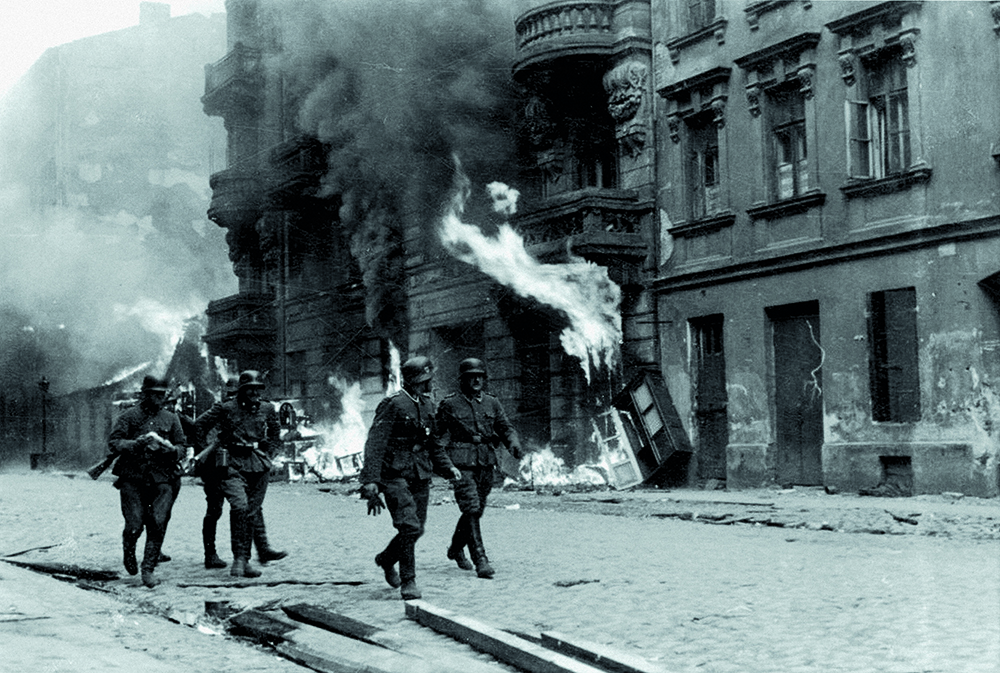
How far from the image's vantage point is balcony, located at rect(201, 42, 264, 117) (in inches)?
1551

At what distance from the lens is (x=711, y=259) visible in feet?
75.1

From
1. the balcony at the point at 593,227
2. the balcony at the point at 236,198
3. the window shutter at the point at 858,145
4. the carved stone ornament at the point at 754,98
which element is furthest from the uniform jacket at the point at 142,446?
the balcony at the point at 236,198

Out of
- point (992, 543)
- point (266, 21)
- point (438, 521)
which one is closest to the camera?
point (992, 543)

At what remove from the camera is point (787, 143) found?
21.7m

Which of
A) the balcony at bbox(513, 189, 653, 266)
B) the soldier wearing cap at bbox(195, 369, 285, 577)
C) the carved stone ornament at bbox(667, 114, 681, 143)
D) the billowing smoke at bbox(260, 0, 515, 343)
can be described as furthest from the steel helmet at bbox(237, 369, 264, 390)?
the billowing smoke at bbox(260, 0, 515, 343)

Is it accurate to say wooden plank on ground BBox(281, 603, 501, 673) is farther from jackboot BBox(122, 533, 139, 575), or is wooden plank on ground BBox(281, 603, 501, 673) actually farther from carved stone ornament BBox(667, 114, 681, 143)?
carved stone ornament BBox(667, 114, 681, 143)

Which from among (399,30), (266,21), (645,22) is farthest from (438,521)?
(266,21)

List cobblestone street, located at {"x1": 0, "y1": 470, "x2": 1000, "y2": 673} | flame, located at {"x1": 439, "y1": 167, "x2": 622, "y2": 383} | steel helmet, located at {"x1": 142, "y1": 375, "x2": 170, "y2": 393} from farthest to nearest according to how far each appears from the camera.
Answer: flame, located at {"x1": 439, "y1": 167, "x2": 622, "y2": 383} < steel helmet, located at {"x1": 142, "y1": 375, "x2": 170, "y2": 393} < cobblestone street, located at {"x1": 0, "y1": 470, "x2": 1000, "y2": 673}

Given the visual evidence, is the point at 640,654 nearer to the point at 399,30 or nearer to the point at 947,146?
the point at 947,146

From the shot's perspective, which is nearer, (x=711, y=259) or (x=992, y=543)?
(x=992, y=543)

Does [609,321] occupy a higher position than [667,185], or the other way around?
[667,185]

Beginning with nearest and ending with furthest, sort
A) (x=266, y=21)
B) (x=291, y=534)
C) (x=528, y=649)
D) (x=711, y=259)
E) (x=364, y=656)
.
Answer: (x=528, y=649) → (x=364, y=656) → (x=291, y=534) → (x=711, y=259) → (x=266, y=21)

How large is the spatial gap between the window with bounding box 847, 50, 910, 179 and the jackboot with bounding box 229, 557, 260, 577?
12219 mm

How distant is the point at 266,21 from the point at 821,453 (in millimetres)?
24907
